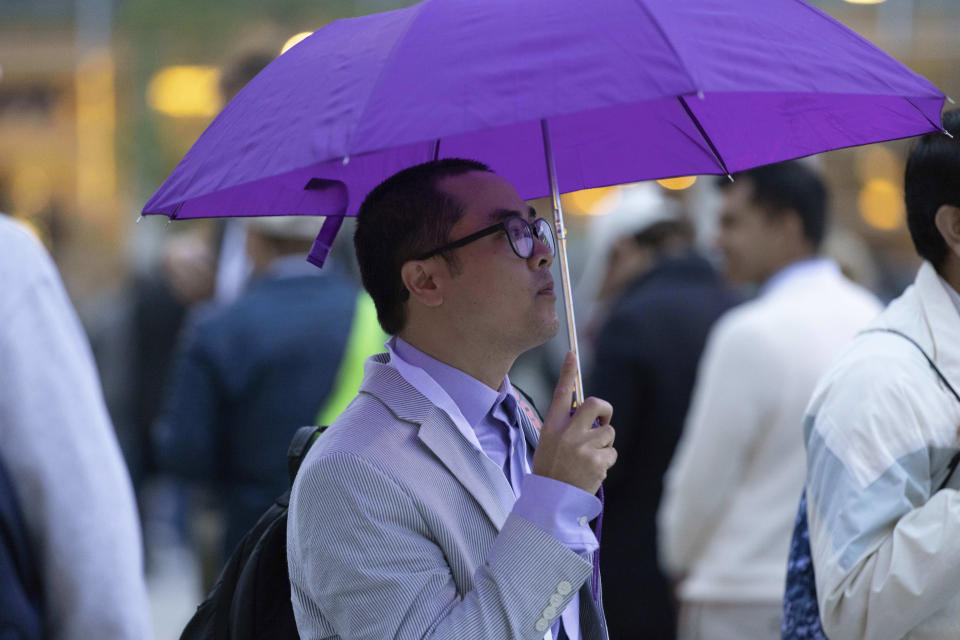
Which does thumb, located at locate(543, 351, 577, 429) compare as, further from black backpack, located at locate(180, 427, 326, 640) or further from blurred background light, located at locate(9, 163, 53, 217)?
blurred background light, located at locate(9, 163, 53, 217)

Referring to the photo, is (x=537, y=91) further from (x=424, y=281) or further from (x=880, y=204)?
(x=880, y=204)

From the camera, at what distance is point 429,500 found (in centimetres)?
204

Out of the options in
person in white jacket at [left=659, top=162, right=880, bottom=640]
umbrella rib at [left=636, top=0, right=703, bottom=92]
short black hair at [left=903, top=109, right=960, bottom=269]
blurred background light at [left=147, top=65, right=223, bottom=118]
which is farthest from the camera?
blurred background light at [left=147, top=65, right=223, bottom=118]

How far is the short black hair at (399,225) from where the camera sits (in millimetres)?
2301

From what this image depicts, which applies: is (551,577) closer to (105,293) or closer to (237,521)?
(237,521)

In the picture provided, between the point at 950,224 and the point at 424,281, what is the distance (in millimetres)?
1092

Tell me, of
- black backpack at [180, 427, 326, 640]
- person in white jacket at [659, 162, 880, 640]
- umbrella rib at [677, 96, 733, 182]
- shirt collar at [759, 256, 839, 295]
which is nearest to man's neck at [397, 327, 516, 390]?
black backpack at [180, 427, 326, 640]

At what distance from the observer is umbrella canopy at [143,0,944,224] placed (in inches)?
71.3

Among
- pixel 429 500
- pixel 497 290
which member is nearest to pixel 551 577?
pixel 429 500

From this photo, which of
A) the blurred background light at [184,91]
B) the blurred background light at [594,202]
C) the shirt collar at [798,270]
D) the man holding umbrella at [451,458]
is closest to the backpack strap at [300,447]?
the man holding umbrella at [451,458]

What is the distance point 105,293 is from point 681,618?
8711mm

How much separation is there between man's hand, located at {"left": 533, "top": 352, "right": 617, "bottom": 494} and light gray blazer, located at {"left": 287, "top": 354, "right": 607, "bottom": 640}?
0.12 meters

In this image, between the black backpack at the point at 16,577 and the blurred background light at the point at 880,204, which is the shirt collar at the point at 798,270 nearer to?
the black backpack at the point at 16,577

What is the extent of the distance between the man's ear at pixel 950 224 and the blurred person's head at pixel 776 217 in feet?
6.68
